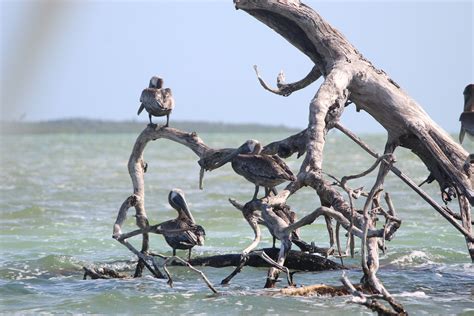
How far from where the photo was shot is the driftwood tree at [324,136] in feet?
26.9

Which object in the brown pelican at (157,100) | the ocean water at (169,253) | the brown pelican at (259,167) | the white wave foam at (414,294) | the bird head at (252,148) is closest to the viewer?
the brown pelican at (259,167)

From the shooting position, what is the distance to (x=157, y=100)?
943cm

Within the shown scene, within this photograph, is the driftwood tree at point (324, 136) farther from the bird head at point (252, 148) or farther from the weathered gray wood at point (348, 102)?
the bird head at point (252, 148)

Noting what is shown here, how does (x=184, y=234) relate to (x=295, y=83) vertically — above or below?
below

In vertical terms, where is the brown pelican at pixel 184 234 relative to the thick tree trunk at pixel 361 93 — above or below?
below

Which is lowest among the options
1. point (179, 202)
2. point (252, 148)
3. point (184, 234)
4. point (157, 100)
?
point (184, 234)

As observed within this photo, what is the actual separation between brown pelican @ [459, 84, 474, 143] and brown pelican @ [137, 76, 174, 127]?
253cm

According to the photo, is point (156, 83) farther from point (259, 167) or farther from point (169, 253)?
point (169, 253)

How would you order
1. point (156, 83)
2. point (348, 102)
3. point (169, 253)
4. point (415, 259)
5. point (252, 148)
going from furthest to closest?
1. point (169, 253)
2. point (415, 259)
3. point (156, 83)
4. point (348, 102)
5. point (252, 148)

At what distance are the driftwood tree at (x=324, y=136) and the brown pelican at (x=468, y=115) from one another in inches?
9.0

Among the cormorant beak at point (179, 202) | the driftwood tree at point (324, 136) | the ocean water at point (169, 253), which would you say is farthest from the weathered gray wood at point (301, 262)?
the driftwood tree at point (324, 136)

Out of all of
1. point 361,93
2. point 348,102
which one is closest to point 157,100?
point 348,102

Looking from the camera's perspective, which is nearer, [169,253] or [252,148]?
[252,148]

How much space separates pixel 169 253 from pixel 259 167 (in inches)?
155
